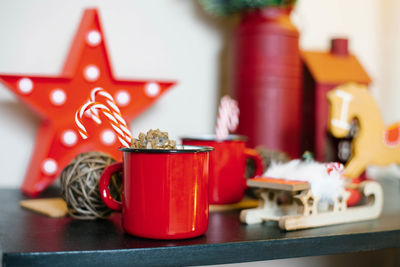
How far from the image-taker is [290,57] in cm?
103

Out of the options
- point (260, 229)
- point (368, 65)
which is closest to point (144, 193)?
point (260, 229)

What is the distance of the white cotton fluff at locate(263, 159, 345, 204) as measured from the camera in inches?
26.5

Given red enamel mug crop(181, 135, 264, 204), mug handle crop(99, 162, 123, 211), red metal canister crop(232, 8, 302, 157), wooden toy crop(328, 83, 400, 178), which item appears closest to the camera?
mug handle crop(99, 162, 123, 211)

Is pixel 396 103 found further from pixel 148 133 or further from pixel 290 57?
pixel 148 133

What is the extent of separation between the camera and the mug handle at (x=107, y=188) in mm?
628

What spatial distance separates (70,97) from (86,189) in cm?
29

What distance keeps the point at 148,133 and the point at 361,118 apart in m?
0.51

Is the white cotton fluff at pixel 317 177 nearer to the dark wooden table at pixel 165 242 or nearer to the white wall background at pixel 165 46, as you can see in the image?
the dark wooden table at pixel 165 242

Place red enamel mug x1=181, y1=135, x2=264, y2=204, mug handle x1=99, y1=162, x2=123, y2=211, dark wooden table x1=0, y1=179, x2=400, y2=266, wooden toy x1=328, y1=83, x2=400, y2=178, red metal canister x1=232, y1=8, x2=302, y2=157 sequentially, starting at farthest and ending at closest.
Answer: red metal canister x1=232, y1=8, x2=302, y2=157 < wooden toy x1=328, y1=83, x2=400, y2=178 < red enamel mug x1=181, y1=135, x2=264, y2=204 < mug handle x1=99, y1=162, x2=123, y2=211 < dark wooden table x1=0, y1=179, x2=400, y2=266

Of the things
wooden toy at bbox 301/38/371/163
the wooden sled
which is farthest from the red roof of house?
the wooden sled

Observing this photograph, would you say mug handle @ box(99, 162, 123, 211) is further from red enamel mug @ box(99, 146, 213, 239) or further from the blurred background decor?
the blurred background decor

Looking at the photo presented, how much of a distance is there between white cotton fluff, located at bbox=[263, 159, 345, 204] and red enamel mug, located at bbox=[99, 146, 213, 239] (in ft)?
0.55

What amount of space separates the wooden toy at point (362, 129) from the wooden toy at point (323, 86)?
0.31 ft

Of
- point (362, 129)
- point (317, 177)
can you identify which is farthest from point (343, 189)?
point (362, 129)
